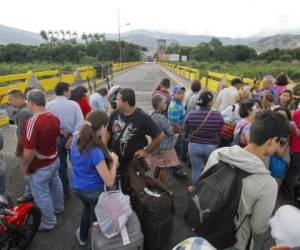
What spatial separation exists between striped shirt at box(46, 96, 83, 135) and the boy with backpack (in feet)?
8.69

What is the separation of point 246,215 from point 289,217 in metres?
Result: 0.50

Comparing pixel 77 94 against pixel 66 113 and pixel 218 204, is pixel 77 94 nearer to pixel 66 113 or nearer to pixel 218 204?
pixel 66 113

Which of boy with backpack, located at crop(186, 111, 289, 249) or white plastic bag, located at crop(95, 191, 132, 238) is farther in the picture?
white plastic bag, located at crop(95, 191, 132, 238)

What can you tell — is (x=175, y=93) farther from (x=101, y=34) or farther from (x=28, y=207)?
Result: (x=101, y=34)

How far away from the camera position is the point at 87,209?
3303 mm

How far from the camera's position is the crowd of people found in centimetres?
193

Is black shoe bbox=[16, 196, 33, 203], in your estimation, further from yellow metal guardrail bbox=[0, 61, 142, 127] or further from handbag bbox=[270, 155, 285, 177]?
yellow metal guardrail bbox=[0, 61, 142, 127]

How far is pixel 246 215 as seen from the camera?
1967 millimetres

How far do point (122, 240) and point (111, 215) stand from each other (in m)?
0.25

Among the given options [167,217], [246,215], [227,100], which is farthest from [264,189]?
[227,100]

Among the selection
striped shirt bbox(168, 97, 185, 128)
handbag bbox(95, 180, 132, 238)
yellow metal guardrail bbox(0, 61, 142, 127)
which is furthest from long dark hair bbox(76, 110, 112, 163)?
yellow metal guardrail bbox(0, 61, 142, 127)

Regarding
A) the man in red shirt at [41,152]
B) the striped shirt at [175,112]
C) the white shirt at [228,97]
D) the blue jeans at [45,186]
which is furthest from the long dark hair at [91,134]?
the white shirt at [228,97]

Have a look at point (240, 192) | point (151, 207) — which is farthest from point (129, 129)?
point (240, 192)

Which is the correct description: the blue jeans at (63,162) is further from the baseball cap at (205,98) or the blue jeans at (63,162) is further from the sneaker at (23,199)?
the baseball cap at (205,98)
